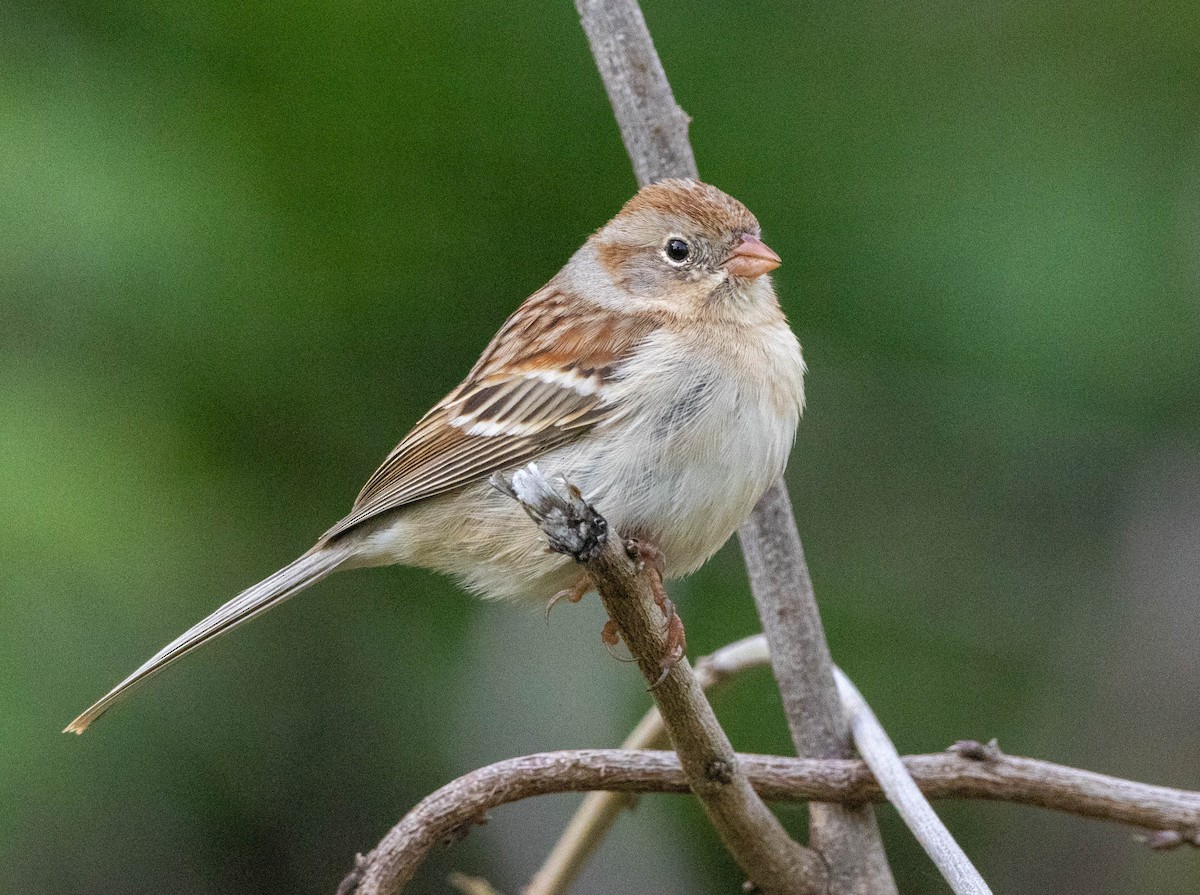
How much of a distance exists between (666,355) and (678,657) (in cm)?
69

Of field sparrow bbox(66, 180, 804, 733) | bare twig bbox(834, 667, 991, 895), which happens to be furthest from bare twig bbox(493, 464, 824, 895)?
field sparrow bbox(66, 180, 804, 733)

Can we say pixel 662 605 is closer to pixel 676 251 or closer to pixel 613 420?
pixel 613 420

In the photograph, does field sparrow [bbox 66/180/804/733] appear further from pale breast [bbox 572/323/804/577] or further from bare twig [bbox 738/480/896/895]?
bare twig [bbox 738/480/896/895]

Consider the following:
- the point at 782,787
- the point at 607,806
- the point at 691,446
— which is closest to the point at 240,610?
the point at 607,806

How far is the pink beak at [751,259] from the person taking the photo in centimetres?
234

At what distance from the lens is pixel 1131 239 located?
2686 millimetres

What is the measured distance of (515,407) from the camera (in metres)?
2.27

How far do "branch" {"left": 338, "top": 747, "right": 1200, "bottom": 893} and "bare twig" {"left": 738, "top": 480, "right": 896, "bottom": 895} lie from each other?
0.36 feet

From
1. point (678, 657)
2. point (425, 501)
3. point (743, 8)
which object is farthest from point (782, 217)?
point (678, 657)

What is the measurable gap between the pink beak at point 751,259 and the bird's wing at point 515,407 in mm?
193

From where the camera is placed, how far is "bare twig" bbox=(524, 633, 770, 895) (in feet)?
7.39

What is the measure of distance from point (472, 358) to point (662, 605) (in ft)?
3.30

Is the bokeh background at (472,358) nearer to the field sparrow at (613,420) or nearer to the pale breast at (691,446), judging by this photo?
the field sparrow at (613,420)

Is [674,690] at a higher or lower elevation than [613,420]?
lower
